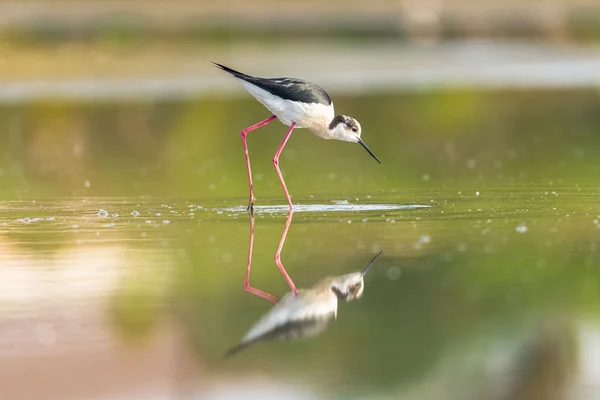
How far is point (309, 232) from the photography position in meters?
9.23

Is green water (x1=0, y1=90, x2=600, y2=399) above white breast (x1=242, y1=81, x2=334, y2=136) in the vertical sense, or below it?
below

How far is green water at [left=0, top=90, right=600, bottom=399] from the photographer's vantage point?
5.96 meters

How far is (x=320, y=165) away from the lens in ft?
45.8

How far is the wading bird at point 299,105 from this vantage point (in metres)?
11.0

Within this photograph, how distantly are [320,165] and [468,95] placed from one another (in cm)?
709

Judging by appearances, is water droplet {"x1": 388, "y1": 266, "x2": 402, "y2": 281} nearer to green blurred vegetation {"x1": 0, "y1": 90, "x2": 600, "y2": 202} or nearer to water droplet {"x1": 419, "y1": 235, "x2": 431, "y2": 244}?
water droplet {"x1": 419, "y1": 235, "x2": 431, "y2": 244}

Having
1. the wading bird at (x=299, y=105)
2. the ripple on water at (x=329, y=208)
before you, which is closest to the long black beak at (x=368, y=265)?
the ripple on water at (x=329, y=208)

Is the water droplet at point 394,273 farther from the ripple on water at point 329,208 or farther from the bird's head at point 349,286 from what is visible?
the ripple on water at point 329,208

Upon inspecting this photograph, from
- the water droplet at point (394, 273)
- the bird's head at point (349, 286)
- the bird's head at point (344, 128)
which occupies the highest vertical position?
the bird's head at point (344, 128)

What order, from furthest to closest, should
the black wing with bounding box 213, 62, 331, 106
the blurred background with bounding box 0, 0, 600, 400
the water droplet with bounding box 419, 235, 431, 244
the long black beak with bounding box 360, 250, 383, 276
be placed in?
the black wing with bounding box 213, 62, 331, 106
the water droplet with bounding box 419, 235, 431, 244
the long black beak with bounding box 360, 250, 383, 276
the blurred background with bounding box 0, 0, 600, 400

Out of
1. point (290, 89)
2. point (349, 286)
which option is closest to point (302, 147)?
point (290, 89)

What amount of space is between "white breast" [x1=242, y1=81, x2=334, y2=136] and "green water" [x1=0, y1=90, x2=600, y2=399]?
2.07ft

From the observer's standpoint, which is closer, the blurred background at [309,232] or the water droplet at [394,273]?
the blurred background at [309,232]

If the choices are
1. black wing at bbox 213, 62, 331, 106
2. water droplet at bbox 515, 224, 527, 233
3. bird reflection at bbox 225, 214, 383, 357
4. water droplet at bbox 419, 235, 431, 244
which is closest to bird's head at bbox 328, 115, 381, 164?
black wing at bbox 213, 62, 331, 106
